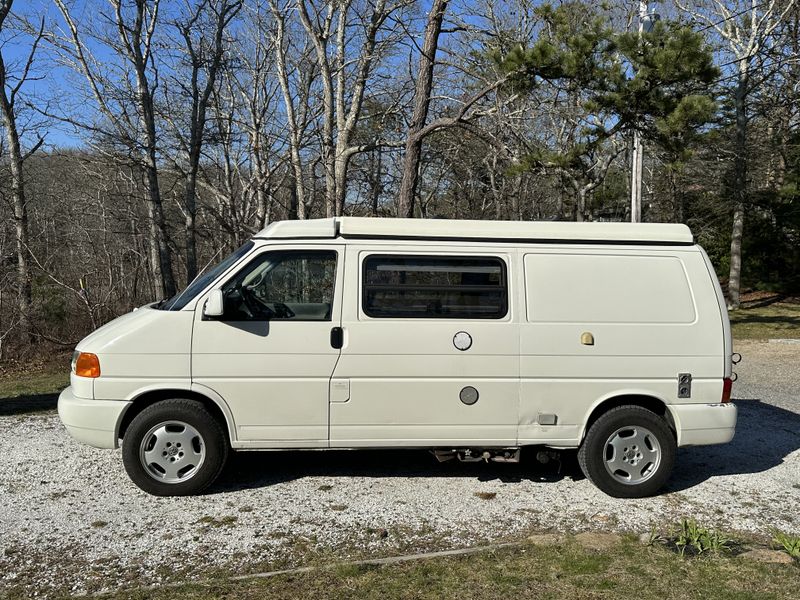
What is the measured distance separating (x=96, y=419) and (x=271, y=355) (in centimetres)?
141

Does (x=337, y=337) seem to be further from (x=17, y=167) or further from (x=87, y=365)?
(x=17, y=167)

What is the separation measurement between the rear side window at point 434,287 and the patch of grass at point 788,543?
2.41 m

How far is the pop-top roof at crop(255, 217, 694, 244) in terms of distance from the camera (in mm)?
5336

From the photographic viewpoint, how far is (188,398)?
5238mm

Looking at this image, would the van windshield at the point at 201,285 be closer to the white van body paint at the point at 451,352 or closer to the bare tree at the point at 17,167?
the white van body paint at the point at 451,352

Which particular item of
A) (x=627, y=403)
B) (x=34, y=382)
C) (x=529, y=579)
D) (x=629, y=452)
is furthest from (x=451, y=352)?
(x=34, y=382)

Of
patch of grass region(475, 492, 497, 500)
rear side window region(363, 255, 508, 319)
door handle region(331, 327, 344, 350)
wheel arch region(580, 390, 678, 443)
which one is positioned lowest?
patch of grass region(475, 492, 497, 500)

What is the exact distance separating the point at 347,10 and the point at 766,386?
15.5 m

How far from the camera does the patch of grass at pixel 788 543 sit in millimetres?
4246

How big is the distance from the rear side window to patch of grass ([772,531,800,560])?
2.41 metres

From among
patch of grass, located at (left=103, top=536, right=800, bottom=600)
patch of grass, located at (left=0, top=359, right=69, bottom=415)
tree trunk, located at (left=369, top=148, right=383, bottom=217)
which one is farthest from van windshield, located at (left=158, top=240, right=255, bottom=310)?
tree trunk, located at (left=369, top=148, right=383, bottom=217)

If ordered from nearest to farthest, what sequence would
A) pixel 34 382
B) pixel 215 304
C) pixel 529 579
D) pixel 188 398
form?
pixel 529 579
pixel 215 304
pixel 188 398
pixel 34 382

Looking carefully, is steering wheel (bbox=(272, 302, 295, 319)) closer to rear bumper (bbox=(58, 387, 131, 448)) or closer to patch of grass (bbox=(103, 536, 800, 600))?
rear bumper (bbox=(58, 387, 131, 448))

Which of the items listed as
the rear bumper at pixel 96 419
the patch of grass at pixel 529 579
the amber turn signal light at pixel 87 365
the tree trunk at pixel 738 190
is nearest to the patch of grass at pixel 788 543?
the patch of grass at pixel 529 579
